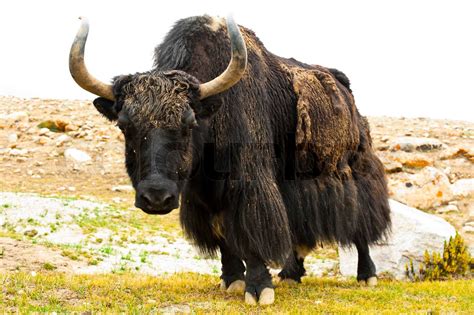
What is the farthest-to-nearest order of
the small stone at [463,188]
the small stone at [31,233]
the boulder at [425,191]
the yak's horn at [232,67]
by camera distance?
the small stone at [463,188] < the boulder at [425,191] < the small stone at [31,233] < the yak's horn at [232,67]

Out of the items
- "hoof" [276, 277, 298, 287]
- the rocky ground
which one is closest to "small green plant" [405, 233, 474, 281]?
the rocky ground

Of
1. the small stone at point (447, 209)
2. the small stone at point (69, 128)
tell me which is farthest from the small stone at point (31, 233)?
the small stone at point (69, 128)

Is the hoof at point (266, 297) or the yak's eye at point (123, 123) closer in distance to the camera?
the yak's eye at point (123, 123)

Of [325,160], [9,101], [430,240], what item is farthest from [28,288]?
[9,101]

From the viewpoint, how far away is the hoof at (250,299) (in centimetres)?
532

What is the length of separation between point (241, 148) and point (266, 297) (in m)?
1.35

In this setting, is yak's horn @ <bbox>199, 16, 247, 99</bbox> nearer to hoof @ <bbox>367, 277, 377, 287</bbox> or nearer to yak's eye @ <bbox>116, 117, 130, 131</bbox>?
yak's eye @ <bbox>116, 117, 130, 131</bbox>

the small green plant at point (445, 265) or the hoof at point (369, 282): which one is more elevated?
the hoof at point (369, 282)

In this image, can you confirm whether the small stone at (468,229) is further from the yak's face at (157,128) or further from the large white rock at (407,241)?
the yak's face at (157,128)

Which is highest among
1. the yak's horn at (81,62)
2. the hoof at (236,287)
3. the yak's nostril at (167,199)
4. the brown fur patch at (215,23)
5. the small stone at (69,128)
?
the brown fur patch at (215,23)

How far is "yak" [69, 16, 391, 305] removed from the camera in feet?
15.6

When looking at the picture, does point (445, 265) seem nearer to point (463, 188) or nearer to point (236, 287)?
point (236, 287)

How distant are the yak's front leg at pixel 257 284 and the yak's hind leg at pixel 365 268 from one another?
7.88 feet

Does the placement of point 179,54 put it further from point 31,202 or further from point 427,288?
point 31,202
